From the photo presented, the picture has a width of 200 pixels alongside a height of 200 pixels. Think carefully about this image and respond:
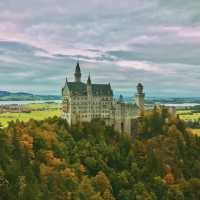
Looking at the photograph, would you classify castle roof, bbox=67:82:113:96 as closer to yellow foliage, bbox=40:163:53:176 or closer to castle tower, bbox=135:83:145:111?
castle tower, bbox=135:83:145:111

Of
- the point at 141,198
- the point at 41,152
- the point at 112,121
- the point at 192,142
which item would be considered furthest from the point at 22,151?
the point at 192,142

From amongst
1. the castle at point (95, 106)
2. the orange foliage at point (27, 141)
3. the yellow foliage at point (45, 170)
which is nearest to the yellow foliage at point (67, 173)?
the yellow foliage at point (45, 170)

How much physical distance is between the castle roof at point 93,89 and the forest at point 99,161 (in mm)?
8783

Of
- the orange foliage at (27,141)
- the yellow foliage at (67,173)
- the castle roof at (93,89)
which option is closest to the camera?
the yellow foliage at (67,173)

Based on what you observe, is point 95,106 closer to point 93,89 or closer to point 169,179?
point 93,89

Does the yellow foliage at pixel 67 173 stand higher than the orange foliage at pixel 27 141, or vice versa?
the orange foliage at pixel 27 141

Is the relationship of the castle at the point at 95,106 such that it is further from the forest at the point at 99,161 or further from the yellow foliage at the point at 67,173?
the yellow foliage at the point at 67,173

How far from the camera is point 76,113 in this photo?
117625 millimetres

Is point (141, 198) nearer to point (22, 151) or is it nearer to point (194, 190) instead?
point (194, 190)

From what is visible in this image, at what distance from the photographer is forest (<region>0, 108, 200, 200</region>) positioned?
83.2 metres

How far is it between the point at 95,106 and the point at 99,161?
821 inches

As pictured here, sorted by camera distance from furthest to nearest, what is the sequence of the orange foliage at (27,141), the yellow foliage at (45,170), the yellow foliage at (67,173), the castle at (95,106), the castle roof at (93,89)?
1. the castle roof at (93,89)
2. the castle at (95,106)
3. the orange foliage at (27,141)
4. the yellow foliage at (67,173)
5. the yellow foliage at (45,170)

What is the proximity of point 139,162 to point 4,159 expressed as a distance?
41.0 m

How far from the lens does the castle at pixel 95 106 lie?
11831cm
